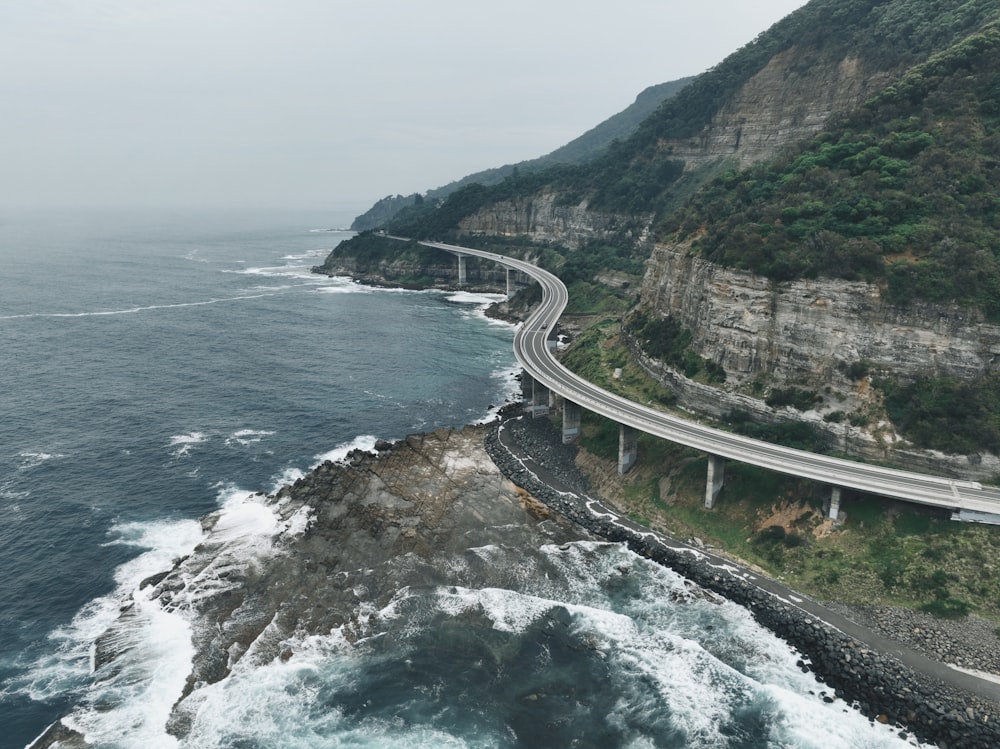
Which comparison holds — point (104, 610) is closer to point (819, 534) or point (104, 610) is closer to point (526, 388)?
point (819, 534)

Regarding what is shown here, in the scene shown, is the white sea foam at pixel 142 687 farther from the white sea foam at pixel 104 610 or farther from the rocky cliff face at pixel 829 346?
the rocky cliff face at pixel 829 346

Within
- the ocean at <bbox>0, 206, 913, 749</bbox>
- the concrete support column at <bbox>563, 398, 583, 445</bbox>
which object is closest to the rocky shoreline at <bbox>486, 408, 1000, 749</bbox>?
the ocean at <bbox>0, 206, 913, 749</bbox>

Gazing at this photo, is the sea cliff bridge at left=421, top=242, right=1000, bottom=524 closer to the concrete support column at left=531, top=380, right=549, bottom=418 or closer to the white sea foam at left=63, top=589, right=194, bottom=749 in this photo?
the concrete support column at left=531, top=380, right=549, bottom=418

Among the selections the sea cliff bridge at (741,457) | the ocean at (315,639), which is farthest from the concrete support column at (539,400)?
the ocean at (315,639)

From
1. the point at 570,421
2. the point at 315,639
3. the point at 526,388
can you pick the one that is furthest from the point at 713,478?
the point at 526,388

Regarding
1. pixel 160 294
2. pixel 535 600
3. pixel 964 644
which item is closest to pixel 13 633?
pixel 535 600

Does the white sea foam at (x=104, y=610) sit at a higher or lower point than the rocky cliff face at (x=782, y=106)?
lower
